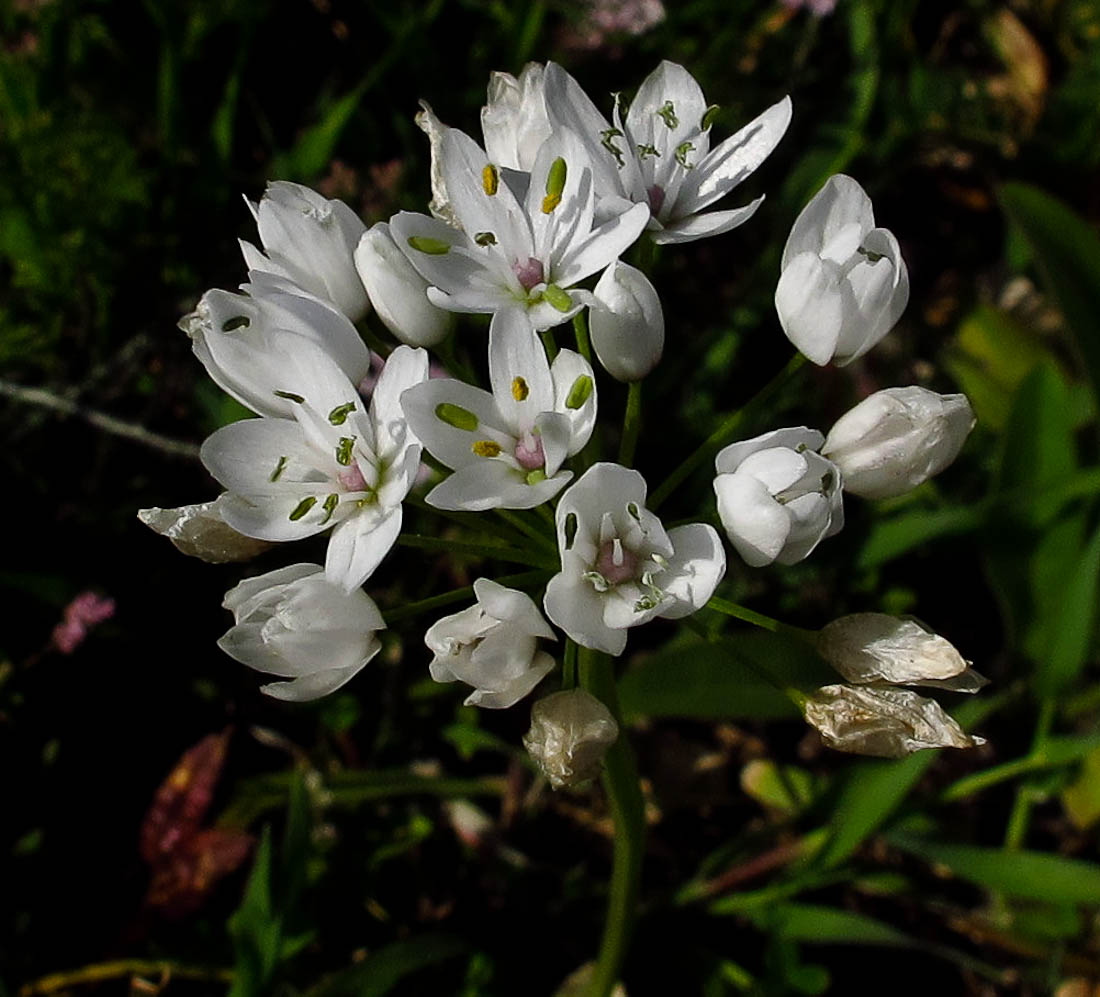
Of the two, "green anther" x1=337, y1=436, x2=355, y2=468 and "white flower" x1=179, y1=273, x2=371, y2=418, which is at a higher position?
"white flower" x1=179, y1=273, x2=371, y2=418

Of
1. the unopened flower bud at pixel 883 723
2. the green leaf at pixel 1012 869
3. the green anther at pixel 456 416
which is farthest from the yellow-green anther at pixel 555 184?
the green leaf at pixel 1012 869

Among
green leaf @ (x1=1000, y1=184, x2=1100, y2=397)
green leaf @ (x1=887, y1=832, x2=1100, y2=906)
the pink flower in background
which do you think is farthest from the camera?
green leaf @ (x1=1000, y1=184, x2=1100, y2=397)

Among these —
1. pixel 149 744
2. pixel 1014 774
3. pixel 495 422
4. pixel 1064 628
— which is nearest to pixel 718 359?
pixel 1064 628

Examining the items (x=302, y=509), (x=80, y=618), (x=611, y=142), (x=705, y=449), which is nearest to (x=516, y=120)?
(x=611, y=142)

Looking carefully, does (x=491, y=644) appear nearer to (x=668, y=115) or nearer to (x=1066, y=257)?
(x=668, y=115)

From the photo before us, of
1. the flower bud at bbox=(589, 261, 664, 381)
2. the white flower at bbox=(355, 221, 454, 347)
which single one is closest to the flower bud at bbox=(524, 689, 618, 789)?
the flower bud at bbox=(589, 261, 664, 381)

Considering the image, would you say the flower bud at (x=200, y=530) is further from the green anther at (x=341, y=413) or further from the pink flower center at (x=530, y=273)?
the pink flower center at (x=530, y=273)

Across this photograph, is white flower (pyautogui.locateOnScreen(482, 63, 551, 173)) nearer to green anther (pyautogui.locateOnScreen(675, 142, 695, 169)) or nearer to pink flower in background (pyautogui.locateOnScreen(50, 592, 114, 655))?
green anther (pyautogui.locateOnScreen(675, 142, 695, 169))
